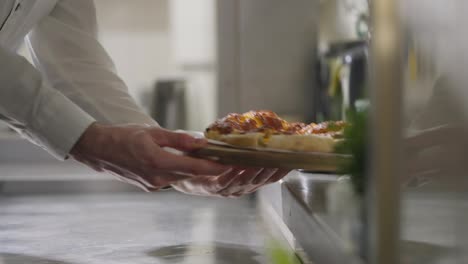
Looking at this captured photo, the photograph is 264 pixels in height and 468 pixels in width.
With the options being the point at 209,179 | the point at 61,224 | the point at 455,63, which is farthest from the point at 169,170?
the point at 61,224

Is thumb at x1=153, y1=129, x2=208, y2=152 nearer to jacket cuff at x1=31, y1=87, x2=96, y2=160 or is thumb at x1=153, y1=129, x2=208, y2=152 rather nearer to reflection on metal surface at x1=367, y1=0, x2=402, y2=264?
jacket cuff at x1=31, y1=87, x2=96, y2=160

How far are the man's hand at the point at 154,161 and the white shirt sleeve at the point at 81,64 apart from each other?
11.4 inches

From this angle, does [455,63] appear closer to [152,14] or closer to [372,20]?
[372,20]

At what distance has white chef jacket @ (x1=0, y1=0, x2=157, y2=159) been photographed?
0.92 meters

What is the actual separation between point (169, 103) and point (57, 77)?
301 centimetres

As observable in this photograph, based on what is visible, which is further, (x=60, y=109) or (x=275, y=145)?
(x=60, y=109)

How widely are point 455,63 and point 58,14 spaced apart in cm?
96

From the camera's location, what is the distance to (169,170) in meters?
0.81

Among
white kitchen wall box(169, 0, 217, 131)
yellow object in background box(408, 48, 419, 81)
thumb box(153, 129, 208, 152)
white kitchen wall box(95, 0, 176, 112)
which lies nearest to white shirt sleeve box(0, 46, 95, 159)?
thumb box(153, 129, 208, 152)

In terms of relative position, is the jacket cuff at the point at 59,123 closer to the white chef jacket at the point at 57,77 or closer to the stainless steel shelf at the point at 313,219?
the white chef jacket at the point at 57,77

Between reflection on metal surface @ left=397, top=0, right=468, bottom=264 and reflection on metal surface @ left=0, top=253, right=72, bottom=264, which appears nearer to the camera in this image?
reflection on metal surface @ left=397, top=0, right=468, bottom=264

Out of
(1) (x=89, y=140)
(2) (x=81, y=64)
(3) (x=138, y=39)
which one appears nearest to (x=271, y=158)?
(1) (x=89, y=140)

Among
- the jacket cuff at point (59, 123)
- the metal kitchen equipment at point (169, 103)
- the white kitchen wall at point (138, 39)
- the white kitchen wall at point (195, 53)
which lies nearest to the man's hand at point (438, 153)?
the jacket cuff at point (59, 123)

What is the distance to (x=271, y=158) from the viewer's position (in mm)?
773
